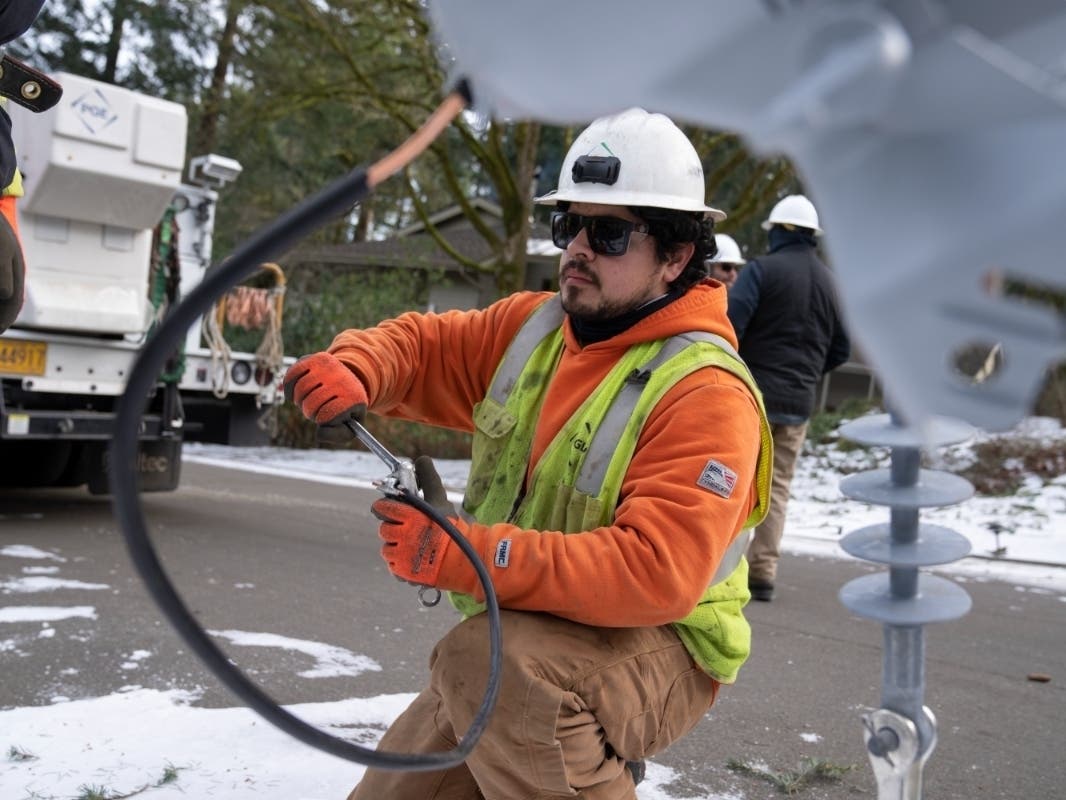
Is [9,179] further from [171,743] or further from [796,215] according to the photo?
[796,215]

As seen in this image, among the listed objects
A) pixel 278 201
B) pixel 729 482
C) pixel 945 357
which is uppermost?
pixel 278 201

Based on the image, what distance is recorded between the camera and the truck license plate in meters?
7.07

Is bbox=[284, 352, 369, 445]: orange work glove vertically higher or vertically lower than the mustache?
lower

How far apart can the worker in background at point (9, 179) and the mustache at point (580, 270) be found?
125cm

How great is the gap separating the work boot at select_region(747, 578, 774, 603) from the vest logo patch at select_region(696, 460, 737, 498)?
4238mm

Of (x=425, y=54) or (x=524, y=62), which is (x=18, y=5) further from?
(x=425, y=54)

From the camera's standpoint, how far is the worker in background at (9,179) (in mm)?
2529

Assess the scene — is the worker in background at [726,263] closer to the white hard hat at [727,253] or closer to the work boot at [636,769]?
the white hard hat at [727,253]

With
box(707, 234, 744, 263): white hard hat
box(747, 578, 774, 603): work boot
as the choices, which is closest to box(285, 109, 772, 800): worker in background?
box(747, 578, 774, 603): work boot

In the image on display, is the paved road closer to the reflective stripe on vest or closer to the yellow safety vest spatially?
the yellow safety vest

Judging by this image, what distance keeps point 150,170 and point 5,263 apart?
4.67 meters

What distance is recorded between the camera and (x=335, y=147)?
18.7 meters

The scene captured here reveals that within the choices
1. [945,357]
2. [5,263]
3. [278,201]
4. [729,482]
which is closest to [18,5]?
[5,263]

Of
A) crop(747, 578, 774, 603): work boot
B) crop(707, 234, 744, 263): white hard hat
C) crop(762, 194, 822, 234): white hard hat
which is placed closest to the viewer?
crop(747, 578, 774, 603): work boot
